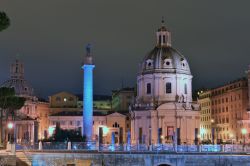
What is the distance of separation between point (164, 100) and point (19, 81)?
69.8 metres

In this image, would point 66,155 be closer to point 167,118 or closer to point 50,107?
point 167,118

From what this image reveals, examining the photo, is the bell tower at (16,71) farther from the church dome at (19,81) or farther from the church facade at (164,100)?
the church facade at (164,100)

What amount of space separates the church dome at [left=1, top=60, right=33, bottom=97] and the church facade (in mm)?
60076

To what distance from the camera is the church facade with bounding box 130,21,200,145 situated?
10456cm

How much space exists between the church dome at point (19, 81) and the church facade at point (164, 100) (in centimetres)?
6008

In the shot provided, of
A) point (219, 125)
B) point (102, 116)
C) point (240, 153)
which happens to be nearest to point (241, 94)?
point (219, 125)

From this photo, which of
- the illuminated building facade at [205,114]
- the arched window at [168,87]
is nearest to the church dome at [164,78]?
the arched window at [168,87]

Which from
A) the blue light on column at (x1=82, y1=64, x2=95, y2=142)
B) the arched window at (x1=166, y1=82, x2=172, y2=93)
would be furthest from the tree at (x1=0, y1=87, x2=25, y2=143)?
the arched window at (x1=166, y1=82, x2=172, y2=93)

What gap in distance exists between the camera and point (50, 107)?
535 ft

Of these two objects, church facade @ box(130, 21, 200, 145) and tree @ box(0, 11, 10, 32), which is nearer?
tree @ box(0, 11, 10, 32)

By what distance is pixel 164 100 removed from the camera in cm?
10619

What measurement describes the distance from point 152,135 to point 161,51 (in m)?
18.2

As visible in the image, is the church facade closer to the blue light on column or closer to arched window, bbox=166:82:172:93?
arched window, bbox=166:82:172:93

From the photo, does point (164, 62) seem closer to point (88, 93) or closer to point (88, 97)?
point (88, 93)
